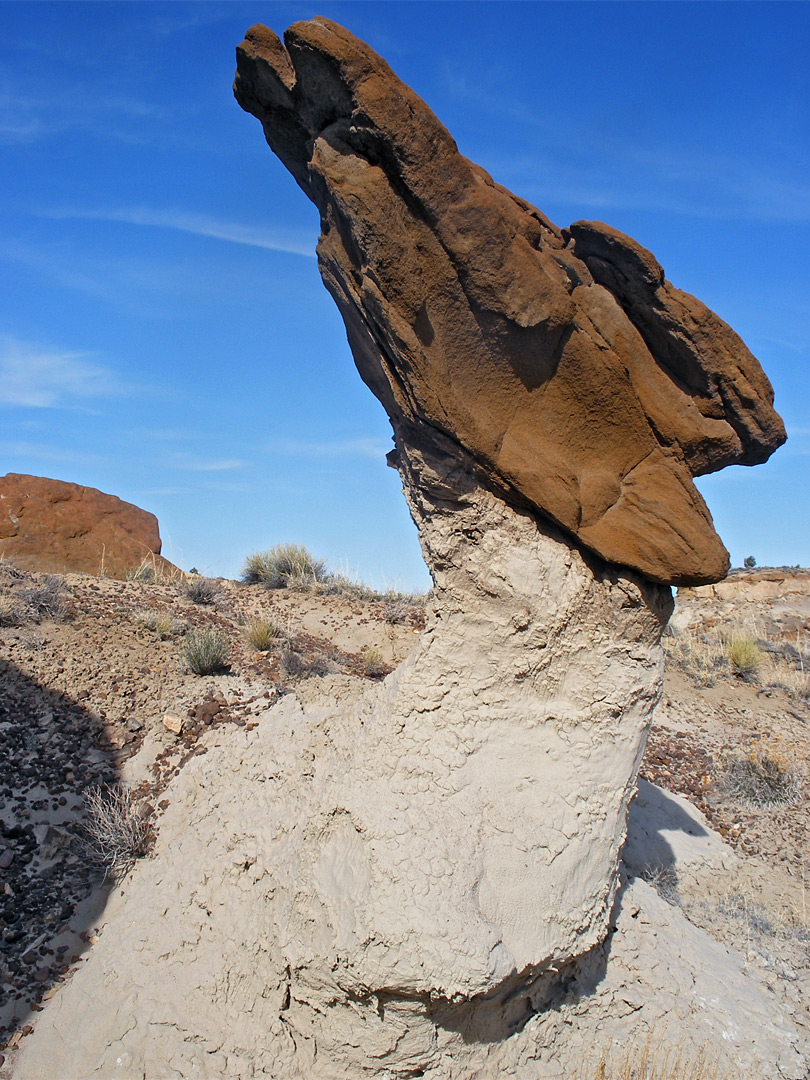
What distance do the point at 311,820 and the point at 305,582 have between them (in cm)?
895

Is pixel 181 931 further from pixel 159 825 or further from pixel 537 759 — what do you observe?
pixel 537 759

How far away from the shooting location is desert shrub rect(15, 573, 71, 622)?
24.4 feet

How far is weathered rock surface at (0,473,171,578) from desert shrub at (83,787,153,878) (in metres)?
7.13

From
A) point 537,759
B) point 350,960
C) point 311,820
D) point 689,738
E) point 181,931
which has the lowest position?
point 181,931

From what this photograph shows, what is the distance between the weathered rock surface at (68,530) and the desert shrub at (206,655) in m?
5.06

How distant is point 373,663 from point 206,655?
9.12ft

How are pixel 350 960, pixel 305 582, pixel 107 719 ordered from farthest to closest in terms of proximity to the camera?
1. pixel 305 582
2. pixel 107 719
3. pixel 350 960

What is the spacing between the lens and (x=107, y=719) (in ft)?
20.4

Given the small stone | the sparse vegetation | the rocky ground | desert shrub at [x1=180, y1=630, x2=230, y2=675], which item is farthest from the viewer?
A: the sparse vegetation

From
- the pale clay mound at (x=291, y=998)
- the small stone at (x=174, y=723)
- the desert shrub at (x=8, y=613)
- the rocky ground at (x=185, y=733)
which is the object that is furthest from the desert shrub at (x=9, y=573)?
the pale clay mound at (x=291, y=998)

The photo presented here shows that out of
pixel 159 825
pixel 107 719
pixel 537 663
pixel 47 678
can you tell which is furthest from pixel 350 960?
pixel 47 678

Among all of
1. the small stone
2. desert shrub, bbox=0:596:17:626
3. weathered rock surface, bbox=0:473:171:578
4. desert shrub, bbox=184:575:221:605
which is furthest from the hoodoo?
weathered rock surface, bbox=0:473:171:578

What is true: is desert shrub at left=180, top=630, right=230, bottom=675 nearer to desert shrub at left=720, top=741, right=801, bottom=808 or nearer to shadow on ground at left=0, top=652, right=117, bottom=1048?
shadow on ground at left=0, top=652, right=117, bottom=1048

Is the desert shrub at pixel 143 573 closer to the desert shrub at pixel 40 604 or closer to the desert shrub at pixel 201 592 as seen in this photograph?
the desert shrub at pixel 201 592
